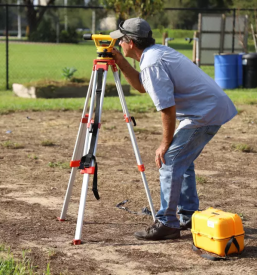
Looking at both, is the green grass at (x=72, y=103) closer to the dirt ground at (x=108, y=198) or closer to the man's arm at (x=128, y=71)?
the dirt ground at (x=108, y=198)

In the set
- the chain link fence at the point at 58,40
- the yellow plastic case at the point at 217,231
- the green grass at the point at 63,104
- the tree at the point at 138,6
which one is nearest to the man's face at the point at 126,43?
the yellow plastic case at the point at 217,231

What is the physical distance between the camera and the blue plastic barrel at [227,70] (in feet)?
56.2

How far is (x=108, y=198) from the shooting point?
6301 mm

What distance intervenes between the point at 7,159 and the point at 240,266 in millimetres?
4701

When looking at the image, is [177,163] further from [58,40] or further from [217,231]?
[58,40]

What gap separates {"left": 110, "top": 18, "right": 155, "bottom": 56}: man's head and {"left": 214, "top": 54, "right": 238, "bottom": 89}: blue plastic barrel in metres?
12.8

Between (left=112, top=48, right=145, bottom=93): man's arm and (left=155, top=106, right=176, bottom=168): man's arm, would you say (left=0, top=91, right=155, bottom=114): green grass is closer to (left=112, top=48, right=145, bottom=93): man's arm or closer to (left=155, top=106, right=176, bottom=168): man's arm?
(left=112, top=48, right=145, bottom=93): man's arm

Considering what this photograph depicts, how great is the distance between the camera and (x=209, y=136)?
4812mm

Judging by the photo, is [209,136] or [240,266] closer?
[240,266]

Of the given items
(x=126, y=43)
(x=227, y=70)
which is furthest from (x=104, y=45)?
(x=227, y=70)

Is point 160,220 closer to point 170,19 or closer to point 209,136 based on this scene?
point 209,136

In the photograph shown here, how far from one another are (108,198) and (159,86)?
7.37ft

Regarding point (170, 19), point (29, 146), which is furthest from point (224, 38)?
point (170, 19)

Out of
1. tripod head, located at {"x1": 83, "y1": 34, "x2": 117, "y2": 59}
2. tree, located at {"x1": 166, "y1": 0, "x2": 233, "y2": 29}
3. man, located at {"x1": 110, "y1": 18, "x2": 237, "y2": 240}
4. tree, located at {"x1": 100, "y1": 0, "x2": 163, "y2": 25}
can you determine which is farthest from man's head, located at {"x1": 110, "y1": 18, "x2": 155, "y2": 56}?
tree, located at {"x1": 166, "y1": 0, "x2": 233, "y2": 29}
